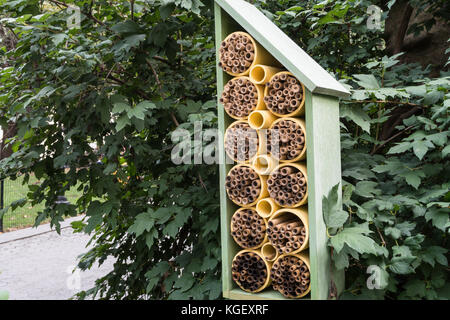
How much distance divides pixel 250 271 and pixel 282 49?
102cm

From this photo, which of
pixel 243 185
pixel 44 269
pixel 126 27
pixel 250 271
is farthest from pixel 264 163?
pixel 44 269

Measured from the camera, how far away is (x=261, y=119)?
6.28 feet

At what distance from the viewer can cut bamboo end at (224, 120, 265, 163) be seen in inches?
74.9

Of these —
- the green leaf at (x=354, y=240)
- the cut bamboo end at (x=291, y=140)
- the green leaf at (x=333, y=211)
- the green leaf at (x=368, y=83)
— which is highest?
the green leaf at (x=368, y=83)

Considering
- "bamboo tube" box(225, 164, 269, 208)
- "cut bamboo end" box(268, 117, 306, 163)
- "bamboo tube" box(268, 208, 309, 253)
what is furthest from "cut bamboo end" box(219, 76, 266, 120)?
"bamboo tube" box(268, 208, 309, 253)

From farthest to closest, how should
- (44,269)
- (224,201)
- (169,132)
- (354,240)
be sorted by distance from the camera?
(44,269), (169,132), (224,201), (354,240)

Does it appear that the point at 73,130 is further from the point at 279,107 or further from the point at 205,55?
the point at 279,107

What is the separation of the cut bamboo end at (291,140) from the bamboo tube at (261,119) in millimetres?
29

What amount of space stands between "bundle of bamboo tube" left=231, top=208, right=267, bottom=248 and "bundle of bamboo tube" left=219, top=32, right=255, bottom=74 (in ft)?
2.22

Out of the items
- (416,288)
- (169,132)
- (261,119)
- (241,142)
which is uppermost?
(169,132)

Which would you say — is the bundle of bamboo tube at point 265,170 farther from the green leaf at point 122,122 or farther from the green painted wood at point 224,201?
the green leaf at point 122,122

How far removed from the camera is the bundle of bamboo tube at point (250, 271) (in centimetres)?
188

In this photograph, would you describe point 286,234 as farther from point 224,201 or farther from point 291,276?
point 224,201

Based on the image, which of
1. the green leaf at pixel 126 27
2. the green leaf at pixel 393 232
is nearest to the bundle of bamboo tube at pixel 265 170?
the green leaf at pixel 393 232
